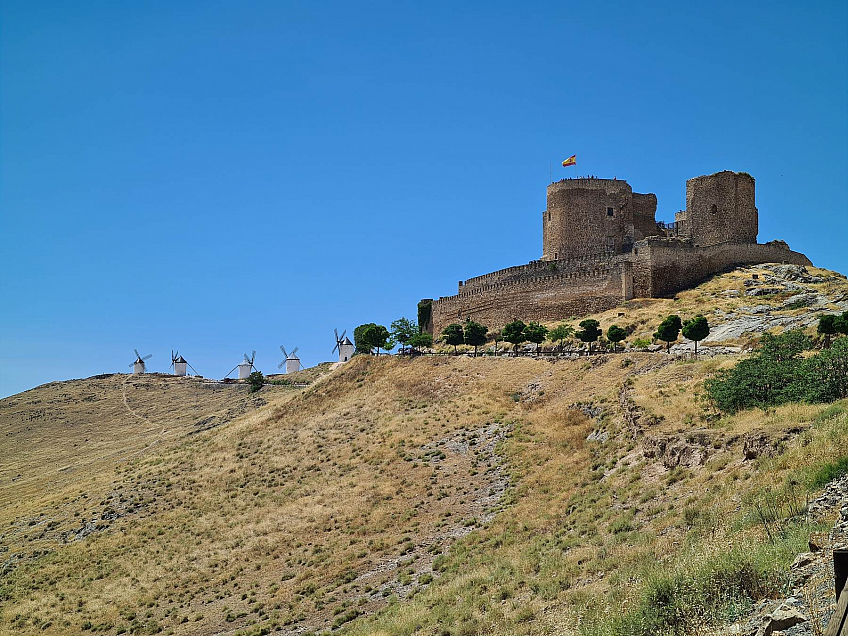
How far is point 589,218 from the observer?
55.9 m

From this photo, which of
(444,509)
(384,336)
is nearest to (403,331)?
(384,336)

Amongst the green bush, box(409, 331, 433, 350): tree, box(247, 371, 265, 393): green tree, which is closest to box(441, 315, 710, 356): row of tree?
box(409, 331, 433, 350): tree

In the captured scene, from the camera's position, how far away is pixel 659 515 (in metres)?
14.9

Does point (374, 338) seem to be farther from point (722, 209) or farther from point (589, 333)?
point (722, 209)

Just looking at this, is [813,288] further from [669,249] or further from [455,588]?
[455,588]

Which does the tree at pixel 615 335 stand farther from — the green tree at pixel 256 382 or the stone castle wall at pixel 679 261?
the green tree at pixel 256 382

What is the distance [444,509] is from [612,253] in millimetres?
32104

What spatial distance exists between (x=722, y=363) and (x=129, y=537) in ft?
82.6

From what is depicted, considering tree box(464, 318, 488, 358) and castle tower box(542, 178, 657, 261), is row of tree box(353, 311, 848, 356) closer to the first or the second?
tree box(464, 318, 488, 358)

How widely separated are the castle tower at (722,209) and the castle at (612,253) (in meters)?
0.06

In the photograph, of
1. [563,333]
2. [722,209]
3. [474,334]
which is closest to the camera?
[563,333]

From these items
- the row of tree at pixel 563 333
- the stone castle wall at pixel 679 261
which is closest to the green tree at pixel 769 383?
the row of tree at pixel 563 333

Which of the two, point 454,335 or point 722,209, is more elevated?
point 722,209

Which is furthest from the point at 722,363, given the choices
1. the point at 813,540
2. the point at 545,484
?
the point at 813,540
